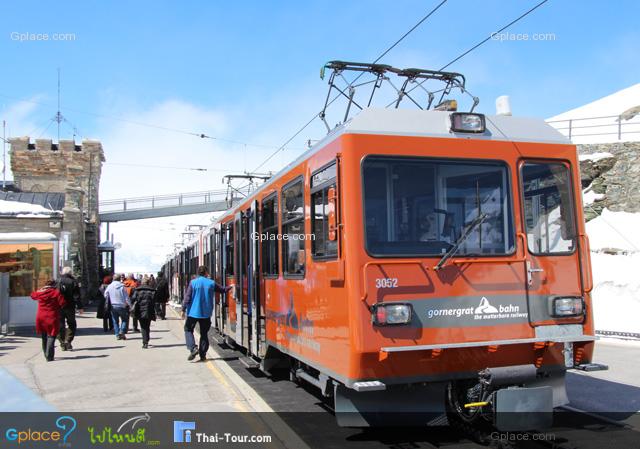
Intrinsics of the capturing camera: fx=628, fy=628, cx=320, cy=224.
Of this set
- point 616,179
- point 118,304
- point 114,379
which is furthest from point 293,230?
point 616,179

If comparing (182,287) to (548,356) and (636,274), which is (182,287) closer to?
(636,274)

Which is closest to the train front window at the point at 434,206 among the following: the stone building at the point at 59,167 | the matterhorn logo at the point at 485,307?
the matterhorn logo at the point at 485,307

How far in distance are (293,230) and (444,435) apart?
2694mm

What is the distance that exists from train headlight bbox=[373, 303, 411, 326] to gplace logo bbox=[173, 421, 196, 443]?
240 cm

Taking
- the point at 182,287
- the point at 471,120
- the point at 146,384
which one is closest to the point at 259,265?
the point at 146,384

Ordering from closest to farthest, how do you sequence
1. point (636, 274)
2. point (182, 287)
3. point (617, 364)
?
point (617, 364) → point (636, 274) → point (182, 287)

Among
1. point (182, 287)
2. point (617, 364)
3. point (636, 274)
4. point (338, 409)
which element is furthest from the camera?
point (182, 287)

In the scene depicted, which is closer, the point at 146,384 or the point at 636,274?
the point at 146,384

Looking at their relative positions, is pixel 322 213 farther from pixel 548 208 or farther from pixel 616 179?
pixel 616 179

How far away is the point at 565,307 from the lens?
5.82 metres

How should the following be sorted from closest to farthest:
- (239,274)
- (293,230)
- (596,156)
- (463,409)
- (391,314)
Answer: (391,314)
(463,409)
(293,230)
(239,274)
(596,156)

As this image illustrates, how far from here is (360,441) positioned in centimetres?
617

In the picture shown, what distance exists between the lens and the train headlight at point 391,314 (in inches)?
207

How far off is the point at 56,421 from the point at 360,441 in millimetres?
3168
